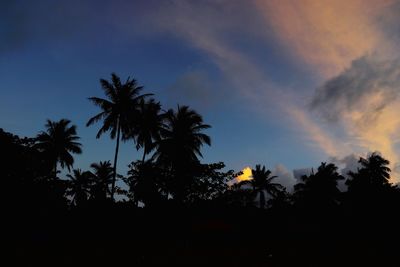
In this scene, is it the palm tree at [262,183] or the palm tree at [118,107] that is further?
the palm tree at [262,183]

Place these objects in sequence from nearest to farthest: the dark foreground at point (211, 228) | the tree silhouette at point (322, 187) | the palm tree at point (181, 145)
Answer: the dark foreground at point (211, 228), the palm tree at point (181, 145), the tree silhouette at point (322, 187)

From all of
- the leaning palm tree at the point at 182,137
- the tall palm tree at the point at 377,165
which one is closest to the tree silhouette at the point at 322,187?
the tall palm tree at the point at 377,165

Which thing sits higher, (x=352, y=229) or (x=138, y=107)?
(x=138, y=107)

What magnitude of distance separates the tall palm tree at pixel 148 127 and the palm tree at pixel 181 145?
2.55 ft

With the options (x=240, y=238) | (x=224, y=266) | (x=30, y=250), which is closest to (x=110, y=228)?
(x=240, y=238)

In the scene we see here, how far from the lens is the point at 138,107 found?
1447 inches

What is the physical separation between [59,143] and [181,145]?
17734 millimetres

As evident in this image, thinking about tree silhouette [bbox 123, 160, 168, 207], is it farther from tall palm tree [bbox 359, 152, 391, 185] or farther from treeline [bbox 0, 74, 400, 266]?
tall palm tree [bbox 359, 152, 391, 185]

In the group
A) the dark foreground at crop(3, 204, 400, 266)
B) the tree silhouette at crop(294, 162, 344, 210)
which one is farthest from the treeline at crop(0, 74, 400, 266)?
the tree silhouette at crop(294, 162, 344, 210)

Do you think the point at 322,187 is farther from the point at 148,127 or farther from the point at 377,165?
the point at 148,127

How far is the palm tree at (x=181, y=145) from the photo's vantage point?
1457 inches

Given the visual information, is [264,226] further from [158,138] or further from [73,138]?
[73,138]

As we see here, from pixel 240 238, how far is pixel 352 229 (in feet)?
27.1

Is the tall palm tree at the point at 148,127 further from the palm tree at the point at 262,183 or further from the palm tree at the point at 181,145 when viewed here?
the palm tree at the point at 262,183
